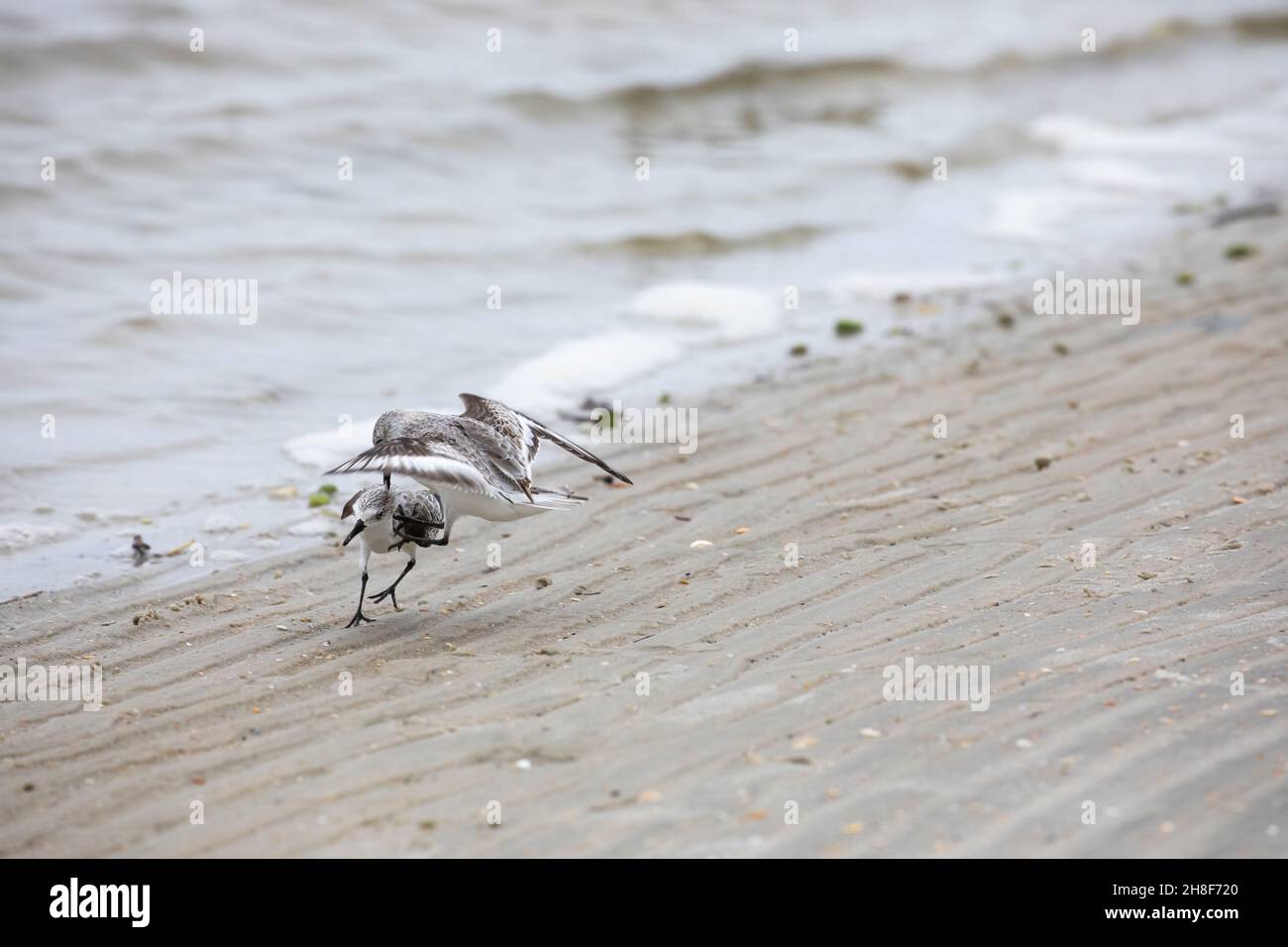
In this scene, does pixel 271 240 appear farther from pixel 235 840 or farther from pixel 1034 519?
pixel 235 840

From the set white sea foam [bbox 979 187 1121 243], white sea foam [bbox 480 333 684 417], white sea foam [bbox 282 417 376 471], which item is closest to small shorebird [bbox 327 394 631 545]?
white sea foam [bbox 282 417 376 471]

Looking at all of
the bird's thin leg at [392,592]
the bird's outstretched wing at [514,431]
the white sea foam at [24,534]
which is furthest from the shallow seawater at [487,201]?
the bird's outstretched wing at [514,431]

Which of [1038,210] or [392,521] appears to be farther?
[1038,210]

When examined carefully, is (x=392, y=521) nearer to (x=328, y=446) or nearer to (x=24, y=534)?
(x=24, y=534)

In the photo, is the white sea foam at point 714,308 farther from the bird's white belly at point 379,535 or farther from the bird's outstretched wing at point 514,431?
the bird's white belly at point 379,535

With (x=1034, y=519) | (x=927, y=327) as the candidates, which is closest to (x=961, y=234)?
(x=927, y=327)

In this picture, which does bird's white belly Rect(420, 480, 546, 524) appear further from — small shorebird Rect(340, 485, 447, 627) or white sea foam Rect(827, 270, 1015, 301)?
white sea foam Rect(827, 270, 1015, 301)

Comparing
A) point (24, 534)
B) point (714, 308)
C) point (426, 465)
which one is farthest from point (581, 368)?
point (426, 465)
